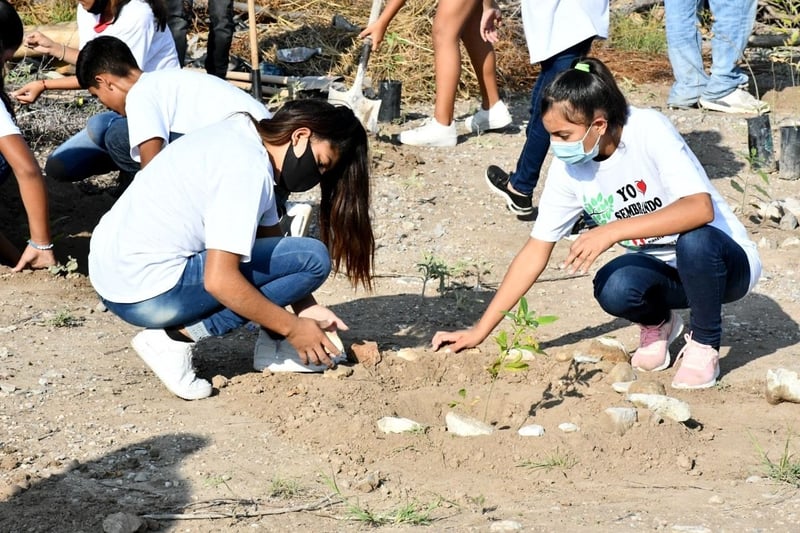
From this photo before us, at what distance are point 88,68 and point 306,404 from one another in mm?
2127

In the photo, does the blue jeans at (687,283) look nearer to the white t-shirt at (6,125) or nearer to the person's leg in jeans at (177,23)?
the white t-shirt at (6,125)

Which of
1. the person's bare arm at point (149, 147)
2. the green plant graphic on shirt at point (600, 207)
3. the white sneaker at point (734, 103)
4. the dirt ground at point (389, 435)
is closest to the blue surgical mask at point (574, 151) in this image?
the green plant graphic on shirt at point (600, 207)

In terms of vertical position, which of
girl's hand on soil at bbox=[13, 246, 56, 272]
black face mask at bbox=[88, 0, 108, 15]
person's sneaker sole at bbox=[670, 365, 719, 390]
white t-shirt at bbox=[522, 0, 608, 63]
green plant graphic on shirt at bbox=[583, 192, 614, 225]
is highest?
black face mask at bbox=[88, 0, 108, 15]

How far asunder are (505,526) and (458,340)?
4.11 feet

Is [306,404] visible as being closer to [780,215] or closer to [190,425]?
[190,425]

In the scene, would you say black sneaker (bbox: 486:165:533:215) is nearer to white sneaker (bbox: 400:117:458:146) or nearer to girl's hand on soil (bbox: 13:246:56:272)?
white sneaker (bbox: 400:117:458:146)

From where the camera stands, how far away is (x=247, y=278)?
3785mm

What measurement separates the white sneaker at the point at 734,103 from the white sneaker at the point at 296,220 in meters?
3.78

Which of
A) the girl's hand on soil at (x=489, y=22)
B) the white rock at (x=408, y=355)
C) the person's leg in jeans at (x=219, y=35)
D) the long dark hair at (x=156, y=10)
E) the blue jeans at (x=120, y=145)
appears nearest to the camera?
the white rock at (x=408, y=355)

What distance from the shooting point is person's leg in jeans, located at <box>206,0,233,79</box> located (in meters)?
7.34

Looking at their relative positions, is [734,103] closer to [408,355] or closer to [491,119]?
[491,119]

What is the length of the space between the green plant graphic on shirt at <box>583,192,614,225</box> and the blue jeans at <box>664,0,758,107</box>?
3.96m

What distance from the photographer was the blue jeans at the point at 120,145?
5418 millimetres

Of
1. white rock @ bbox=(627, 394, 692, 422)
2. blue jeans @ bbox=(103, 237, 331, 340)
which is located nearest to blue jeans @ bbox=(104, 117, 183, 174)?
blue jeans @ bbox=(103, 237, 331, 340)
